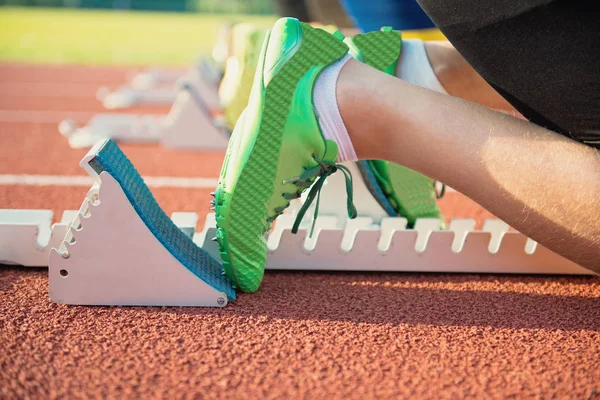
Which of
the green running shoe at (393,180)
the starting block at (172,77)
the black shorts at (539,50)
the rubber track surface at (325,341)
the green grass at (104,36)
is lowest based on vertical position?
the green grass at (104,36)

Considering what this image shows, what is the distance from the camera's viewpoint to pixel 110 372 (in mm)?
1175

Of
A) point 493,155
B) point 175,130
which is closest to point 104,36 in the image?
point 175,130

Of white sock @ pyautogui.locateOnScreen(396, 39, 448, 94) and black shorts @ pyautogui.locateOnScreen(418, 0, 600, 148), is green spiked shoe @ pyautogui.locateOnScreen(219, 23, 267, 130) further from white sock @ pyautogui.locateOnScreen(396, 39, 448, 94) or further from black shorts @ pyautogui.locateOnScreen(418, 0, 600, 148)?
black shorts @ pyautogui.locateOnScreen(418, 0, 600, 148)

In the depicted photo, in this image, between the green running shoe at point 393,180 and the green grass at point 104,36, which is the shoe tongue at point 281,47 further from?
the green grass at point 104,36

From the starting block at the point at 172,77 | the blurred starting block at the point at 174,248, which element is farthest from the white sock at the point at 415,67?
the starting block at the point at 172,77

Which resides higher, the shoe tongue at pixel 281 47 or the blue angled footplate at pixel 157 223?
the shoe tongue at pixel 281 47

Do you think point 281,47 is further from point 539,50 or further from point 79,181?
point 79,181

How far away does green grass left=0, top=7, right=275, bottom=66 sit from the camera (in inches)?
440

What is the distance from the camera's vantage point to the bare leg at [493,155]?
4.36 feet

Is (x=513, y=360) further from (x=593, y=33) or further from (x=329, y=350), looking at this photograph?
(x=593, y=33)

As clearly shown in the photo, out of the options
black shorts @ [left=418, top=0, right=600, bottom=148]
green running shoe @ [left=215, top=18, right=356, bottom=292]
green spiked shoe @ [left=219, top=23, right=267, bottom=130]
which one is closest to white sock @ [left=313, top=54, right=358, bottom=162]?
green running shoe @ [left=215, top=18, right=356, bottom=292]

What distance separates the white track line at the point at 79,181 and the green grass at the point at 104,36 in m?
7.74

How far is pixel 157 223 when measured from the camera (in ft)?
4.89

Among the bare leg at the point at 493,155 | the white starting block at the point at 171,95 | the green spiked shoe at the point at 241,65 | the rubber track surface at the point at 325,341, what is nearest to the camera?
the rubber track surface at the point at 325,341
